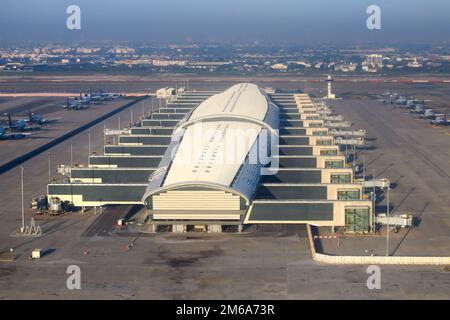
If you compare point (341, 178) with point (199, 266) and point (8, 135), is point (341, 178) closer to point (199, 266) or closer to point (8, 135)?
point (199, 266)

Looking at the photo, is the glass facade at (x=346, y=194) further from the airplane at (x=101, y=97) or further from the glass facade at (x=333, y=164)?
the airplane at (x=101, y=97)

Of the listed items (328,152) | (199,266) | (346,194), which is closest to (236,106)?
(328,152)

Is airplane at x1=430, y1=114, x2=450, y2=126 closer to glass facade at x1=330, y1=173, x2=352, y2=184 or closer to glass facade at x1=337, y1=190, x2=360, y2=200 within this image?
glass facade at x1=330, y1=173, x2=352, y2=184

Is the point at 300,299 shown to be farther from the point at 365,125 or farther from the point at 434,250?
the point at 365,125

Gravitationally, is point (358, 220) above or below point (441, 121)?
above

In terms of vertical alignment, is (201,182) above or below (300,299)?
above

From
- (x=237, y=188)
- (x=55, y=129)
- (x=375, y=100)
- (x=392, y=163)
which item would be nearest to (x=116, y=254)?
(x=237, y=188)

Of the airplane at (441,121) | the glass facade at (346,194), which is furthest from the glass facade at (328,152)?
the airplane at (441,121)
